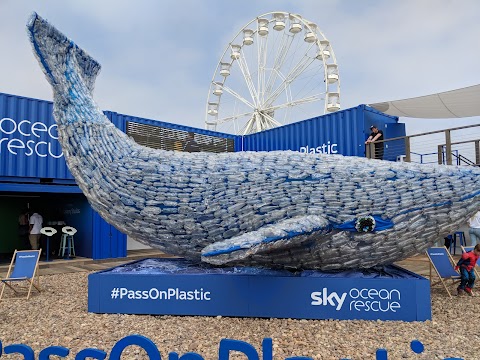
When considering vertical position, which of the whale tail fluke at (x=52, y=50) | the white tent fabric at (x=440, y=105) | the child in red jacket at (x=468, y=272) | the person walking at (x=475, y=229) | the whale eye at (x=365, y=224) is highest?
the white tent fabric at (x=440, y=105)

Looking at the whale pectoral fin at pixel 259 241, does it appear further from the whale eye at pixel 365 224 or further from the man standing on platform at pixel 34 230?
the man standing on platform at pixel 34 230

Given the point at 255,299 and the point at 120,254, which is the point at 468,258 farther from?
the point at 120,254

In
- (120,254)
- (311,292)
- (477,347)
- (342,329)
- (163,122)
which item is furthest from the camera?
(163,122)

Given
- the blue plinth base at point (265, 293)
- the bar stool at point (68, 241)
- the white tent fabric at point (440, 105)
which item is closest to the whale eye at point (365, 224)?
the blue plinth base at point (265, 293)

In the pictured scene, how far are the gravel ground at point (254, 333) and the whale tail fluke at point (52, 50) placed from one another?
322 centimetres

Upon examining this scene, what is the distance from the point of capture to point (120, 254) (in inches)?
522

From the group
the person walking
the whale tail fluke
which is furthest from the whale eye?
the person walking

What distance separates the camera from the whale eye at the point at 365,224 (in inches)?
197

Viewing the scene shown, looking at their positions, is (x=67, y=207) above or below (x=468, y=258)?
above

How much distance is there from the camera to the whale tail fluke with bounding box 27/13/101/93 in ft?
17.9

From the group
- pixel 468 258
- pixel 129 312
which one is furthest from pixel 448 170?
pixel 129 312

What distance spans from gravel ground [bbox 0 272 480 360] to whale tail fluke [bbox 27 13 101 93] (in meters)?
3.22

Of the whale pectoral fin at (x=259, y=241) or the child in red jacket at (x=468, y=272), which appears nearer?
the whale pectoral fin at (x=259, y=241)

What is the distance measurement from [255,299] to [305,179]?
1.73 meters
